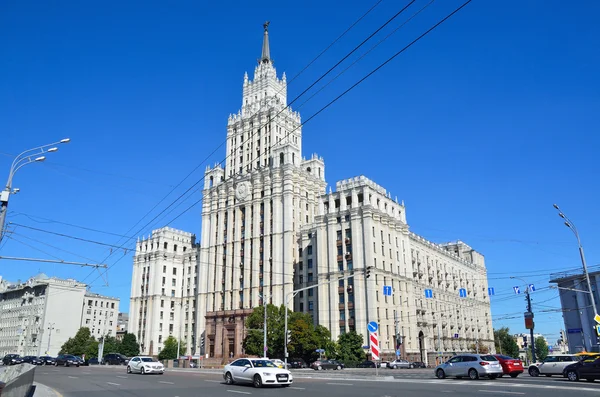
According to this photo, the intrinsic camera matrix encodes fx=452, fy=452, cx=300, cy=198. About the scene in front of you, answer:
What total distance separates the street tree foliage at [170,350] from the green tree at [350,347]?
52.8m

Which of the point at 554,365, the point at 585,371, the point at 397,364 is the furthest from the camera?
the point at 397,364

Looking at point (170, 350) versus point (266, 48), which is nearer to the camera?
point (170, 350)

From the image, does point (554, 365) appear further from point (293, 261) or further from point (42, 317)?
point (42, 317)

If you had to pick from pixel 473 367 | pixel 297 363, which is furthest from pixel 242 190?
pixel 473 367

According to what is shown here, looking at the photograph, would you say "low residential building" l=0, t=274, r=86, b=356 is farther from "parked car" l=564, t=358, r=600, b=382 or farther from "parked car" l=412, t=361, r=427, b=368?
"parked car" l=564, t=358, r=600, b=382

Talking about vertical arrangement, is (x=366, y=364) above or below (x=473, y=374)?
below

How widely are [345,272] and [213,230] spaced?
34.9m

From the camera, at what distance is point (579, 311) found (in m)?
68.5

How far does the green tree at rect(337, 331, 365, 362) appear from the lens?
66875mm

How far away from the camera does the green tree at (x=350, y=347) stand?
66.9 m

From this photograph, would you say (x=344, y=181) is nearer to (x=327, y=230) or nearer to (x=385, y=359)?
(x=327, y=230)

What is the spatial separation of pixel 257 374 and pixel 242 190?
73991 millimetres

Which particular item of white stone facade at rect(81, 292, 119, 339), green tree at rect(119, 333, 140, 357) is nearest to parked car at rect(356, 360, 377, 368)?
green tree at rect(119, 333, 140, 357)

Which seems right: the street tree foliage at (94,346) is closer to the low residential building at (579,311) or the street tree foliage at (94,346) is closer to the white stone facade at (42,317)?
the white stone facade at (42,317)
